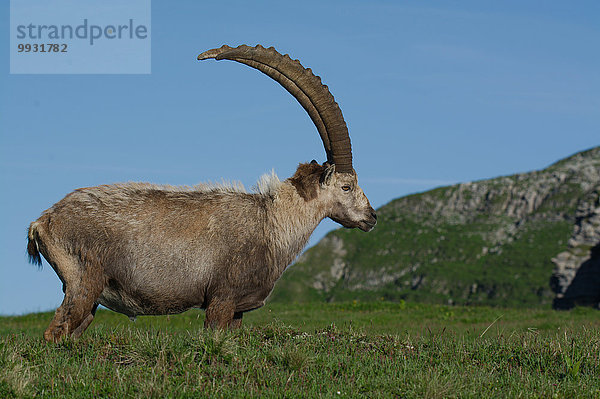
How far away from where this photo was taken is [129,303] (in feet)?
30.3

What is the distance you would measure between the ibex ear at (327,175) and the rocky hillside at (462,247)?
6475 cm

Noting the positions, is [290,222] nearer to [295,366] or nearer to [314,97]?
[314,97]

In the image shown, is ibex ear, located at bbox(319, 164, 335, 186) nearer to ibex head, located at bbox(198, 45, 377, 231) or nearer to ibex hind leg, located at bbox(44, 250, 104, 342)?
ibex head, located at bbox(198, 45, 377, 231)

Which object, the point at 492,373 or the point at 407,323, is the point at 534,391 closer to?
the point at 492,373

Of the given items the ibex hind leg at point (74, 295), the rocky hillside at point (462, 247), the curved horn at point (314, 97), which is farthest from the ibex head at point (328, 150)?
the rocky hillside at point (462, 247)

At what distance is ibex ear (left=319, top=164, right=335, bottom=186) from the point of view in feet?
33.3

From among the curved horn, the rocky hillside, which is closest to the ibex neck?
the curved horn

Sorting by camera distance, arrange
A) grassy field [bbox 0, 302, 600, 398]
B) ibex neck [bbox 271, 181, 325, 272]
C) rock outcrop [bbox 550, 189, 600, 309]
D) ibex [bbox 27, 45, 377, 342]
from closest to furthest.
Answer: grassy field [bbox 0, 302, 600, 398] < ibex [bbox 27, 45, 377, 342] < ibex neck [bbox 271, 181, 325, 272] < rock outcrop [bbox 550, 189, 600, 309]

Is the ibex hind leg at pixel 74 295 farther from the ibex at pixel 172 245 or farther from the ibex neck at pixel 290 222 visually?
the ibex neck at pixel 290 222

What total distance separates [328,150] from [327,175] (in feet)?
1.95

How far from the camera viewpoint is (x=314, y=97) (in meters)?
10.4

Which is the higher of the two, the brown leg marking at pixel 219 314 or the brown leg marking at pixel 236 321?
the brown leg marking at pixel 219 314

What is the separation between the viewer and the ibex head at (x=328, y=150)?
33.7 feet

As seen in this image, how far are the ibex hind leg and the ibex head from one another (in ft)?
11.6
